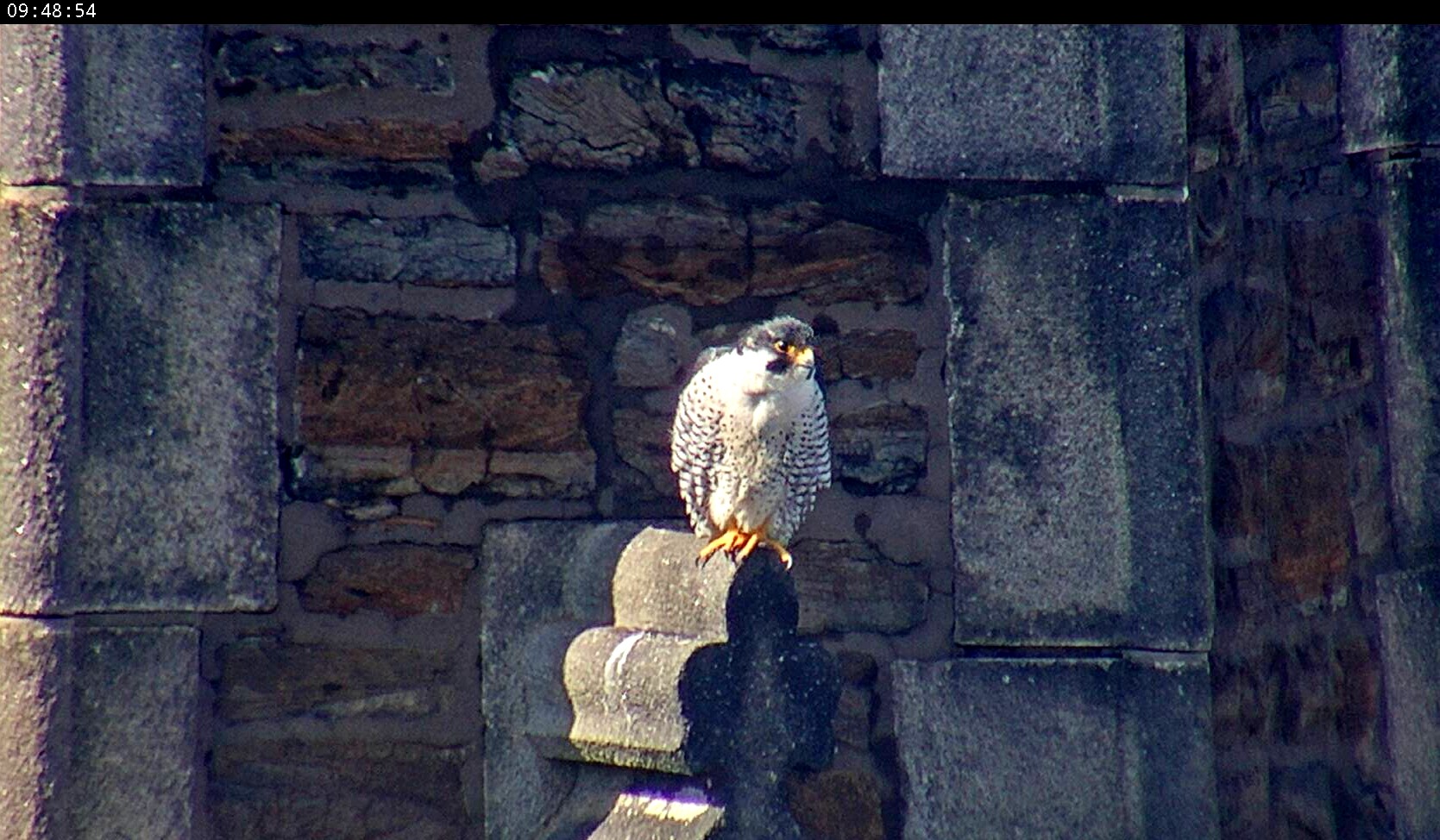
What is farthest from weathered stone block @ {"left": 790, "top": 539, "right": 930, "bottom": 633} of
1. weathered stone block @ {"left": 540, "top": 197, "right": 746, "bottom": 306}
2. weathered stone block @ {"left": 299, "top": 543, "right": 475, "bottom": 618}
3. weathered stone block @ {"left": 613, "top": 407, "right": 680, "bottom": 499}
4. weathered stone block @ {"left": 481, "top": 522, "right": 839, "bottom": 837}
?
weathered stone block @ {"left": 299, "top": 543, "right": 475, "bottom": 618}

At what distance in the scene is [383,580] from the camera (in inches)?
116

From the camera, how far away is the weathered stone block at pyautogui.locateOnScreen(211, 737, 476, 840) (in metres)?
2.89

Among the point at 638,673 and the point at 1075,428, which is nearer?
the point at 638,673

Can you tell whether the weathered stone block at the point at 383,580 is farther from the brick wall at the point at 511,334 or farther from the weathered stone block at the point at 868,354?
the weathered stone block at the point at 868,354

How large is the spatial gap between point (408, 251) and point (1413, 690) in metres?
2.09

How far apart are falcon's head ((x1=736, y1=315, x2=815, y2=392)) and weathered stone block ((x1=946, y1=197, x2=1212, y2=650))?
14.4 inches

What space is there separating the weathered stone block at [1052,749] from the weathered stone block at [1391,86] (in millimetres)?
1149

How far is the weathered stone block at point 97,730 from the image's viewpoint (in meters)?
2.79

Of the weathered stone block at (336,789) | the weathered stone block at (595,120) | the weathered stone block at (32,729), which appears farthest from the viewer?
the weathered stone block at (595,120)

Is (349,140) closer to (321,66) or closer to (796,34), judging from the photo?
(321,66)

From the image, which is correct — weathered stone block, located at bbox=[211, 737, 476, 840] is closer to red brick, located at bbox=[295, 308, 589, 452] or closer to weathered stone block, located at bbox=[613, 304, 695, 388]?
red brick, located at bbox=[295, 308, 589, 452]

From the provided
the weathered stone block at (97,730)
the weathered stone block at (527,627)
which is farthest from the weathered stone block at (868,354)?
the weathered stone block at (97,730)

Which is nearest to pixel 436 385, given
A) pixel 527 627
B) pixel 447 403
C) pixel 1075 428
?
pixel 447 403
